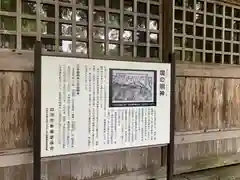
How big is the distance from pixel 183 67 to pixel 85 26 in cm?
156

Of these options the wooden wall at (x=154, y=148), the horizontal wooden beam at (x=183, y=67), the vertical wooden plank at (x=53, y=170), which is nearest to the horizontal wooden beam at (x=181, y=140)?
the wooden wall at (x=154, y=148)

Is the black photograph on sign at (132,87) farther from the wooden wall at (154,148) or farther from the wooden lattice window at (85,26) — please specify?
the wooden wall at (154,148)

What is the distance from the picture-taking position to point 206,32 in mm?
5277

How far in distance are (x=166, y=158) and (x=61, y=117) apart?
1.69 metres

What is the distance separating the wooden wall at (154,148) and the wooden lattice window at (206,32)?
18 cm

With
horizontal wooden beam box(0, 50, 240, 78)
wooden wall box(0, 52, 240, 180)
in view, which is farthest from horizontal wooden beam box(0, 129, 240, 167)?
horizontal wooden beam box(0, 50, 240, 78)

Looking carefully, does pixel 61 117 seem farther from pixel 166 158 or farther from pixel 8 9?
pixel 166 158

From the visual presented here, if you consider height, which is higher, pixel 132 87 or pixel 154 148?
pixel 132 87

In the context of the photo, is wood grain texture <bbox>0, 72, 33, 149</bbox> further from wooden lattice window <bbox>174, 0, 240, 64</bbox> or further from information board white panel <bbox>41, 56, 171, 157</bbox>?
wooden lattice window <bbox>174, 0, 240, 64</bbox>

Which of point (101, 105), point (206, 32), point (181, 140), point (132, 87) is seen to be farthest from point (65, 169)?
point (206, 32)

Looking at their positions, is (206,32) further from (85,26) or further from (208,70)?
(85,26)

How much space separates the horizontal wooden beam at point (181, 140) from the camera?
11.6 feet

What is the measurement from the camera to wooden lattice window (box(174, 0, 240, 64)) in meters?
4.94

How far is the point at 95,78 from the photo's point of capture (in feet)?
12.8
